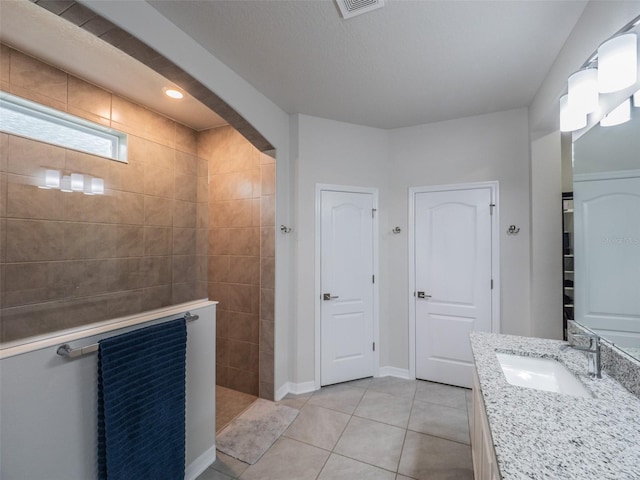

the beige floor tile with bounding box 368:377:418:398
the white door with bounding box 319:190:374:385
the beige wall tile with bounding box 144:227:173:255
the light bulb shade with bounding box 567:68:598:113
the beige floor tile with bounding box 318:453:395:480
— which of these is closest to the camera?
the light bulb shade with bounding box 567:68:598:113

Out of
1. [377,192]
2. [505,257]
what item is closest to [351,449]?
[505,257]

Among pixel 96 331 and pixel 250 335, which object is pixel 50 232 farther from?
pixel 250 335

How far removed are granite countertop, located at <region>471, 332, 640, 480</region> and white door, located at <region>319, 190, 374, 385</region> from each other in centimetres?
174

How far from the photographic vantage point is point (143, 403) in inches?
54.8

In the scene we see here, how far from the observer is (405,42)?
5.95 ft

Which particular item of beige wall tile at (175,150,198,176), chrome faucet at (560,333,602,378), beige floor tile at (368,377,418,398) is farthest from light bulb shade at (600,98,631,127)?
beige wall tile at (175,150,198,176)

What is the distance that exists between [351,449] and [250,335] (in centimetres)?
140

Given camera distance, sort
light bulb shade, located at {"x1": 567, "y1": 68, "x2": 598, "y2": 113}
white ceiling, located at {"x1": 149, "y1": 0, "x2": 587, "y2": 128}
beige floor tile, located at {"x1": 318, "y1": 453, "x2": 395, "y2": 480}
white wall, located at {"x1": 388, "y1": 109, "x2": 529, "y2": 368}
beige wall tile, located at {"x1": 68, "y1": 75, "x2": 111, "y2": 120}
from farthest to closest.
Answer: white wall, located at {"x1": 388, "y1": 109, "x2": 529, "y2": 368} < beige wall tile, located at {"x1": 68, "y1": 75, "x2": 111, "y2": 120} < beige floor tile, located at {"x1": 318, "y1": 453, "x2": 395, "y2": 480} < white ceiling, located at {"x1": 149, "y1": 0, "x2": 587, "y2": 128} < light bulb shade, located at {"x1": 567, "y1": 68, "x2": 598, "y2": 113}

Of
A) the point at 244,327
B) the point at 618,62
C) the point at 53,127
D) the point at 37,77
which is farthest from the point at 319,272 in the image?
the point at 37,77

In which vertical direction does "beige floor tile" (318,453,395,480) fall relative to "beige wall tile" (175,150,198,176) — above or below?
below

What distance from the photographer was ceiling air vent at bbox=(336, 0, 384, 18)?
150 cm

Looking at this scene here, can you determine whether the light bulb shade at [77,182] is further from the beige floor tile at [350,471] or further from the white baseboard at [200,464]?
the beige floor tile at [350,471]

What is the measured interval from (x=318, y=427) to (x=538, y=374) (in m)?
1.63

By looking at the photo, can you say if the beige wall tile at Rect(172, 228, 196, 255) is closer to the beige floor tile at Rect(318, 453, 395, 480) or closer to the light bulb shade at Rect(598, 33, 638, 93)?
the beige floor tile at Rect(318, 453, 395, 480)
